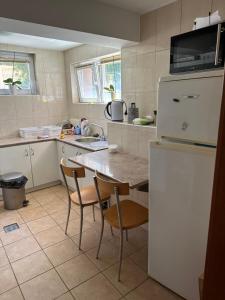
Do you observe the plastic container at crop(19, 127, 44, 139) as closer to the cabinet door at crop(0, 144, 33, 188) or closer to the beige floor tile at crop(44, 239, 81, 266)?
the cabinet door at crop(0, 144, 33, 188)

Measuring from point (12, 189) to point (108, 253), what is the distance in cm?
156

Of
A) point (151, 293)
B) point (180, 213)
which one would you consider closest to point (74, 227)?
point (151, 293)

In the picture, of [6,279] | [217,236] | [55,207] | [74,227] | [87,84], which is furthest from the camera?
[87,84]

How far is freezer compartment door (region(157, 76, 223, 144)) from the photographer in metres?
1.14

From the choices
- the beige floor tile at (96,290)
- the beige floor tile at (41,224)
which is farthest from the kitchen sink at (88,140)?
the beige floor tile at (96,290)

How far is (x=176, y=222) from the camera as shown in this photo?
4.66 ft

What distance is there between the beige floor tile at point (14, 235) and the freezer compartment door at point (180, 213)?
1432mm

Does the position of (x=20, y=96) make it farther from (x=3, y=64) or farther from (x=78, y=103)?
(x=78, y=103)

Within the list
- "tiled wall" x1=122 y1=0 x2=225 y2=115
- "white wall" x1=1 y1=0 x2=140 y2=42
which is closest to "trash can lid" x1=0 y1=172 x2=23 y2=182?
"tiled wall" x1=122 y1=0 x2=225 y2=115

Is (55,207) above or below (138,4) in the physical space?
below

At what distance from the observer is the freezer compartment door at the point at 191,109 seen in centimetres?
114

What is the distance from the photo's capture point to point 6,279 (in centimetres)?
173

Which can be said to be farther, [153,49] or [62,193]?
[62,193]

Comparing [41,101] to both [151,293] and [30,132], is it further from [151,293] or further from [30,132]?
[151,293]
